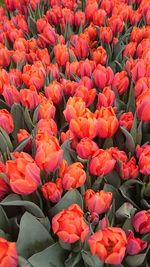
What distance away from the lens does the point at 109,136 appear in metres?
1.12

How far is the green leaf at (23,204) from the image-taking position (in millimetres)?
939

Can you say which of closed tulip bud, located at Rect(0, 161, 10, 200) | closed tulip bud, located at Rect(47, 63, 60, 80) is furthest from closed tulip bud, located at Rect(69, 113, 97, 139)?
closed tulip bud, located at Rect(47, 63, 60, 80)

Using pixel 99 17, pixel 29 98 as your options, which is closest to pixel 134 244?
pixel 29 98

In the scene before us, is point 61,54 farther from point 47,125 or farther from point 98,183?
point 98,183

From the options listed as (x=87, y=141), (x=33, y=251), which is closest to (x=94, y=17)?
(x=87, y=141)

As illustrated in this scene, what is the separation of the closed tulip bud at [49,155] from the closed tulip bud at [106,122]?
18 cm

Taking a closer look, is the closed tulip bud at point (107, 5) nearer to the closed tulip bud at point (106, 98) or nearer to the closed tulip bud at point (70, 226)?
the closed tulip bud at point (106, 98)

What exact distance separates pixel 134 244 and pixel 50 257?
0.20 metres

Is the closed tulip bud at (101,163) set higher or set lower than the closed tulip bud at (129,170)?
higher

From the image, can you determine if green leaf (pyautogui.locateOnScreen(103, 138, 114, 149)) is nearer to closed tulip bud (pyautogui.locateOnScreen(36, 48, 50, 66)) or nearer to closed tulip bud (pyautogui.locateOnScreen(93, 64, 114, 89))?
closed tulip bud (pyautogui.locateOnScreen(93, 64, 114, 89))

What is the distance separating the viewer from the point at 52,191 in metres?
0.97

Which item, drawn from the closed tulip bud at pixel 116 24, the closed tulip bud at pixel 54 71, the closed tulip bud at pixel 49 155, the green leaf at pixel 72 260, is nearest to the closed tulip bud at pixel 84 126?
the closed tulip bud at pixel 49 155

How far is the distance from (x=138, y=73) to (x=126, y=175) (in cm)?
40

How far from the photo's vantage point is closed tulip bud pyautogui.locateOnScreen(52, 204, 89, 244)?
843 mm
